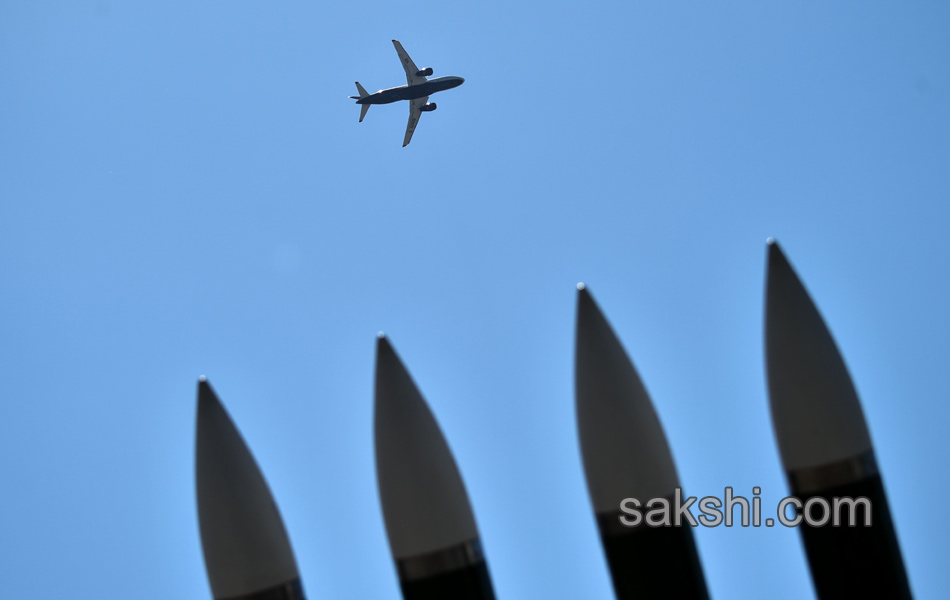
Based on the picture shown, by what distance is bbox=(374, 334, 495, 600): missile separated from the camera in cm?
1297

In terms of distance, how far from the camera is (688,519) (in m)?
13.0

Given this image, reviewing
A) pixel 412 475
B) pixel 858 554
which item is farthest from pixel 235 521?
pixel 858 554

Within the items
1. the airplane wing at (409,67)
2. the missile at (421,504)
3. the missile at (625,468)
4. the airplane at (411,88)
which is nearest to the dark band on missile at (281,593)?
the missile at (421,504)

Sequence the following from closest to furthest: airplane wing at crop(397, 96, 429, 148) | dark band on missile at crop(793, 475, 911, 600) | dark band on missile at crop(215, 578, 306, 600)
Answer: dark band on missile at crop(793, 475, 911, 600) < dark band on missile at crop(215, 578, 306, 600) < airplane wing at crop(397, 96, 429, 148)

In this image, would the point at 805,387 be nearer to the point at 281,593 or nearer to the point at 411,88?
the point at 281,593

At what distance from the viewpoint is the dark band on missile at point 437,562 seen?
1295 cm

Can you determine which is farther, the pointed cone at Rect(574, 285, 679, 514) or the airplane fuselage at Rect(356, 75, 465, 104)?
the airplane fuselage at Rect(356, 75, 465, 104)

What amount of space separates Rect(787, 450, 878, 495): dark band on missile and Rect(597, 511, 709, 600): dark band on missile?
1825mm

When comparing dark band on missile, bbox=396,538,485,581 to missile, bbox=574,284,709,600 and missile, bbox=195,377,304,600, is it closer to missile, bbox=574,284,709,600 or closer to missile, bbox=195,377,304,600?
missile, bbox=195,377,304,600

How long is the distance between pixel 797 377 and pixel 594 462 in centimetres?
316

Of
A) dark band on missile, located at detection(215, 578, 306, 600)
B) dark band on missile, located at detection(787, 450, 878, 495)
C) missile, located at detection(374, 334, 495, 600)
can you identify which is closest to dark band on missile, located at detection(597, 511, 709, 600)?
dark band on missile, located at detection(787, 450, 878, 495)

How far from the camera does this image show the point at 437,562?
13.0m

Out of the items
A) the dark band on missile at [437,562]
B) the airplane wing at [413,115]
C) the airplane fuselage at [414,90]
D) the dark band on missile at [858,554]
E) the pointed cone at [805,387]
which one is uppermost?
the airplane wing at [413,115]

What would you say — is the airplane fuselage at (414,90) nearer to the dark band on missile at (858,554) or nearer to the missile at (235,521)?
the missile at (235,521)
